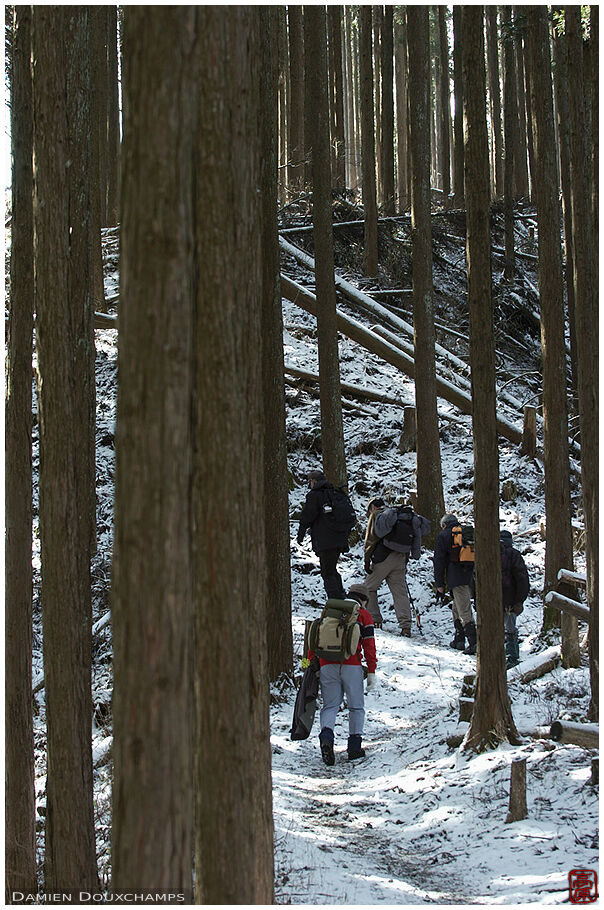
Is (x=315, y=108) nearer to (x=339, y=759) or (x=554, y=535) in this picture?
(x=554, y=535)

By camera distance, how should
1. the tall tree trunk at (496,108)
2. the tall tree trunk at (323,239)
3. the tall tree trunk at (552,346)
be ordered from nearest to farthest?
1. the tall tree trunk at (552,346)
2. the tall tree trunk at (323,239)
3. the tall tree trunk at (496,108)

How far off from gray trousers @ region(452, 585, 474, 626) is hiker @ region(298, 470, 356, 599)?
1.70m

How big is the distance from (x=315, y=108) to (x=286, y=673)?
857cm

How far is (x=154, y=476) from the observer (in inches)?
125

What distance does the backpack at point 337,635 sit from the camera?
8312 mm

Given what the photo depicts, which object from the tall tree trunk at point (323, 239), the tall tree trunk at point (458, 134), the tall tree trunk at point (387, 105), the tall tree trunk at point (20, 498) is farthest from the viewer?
the tall tree trunk at point (458, 134)

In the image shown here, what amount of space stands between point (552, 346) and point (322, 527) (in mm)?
4044

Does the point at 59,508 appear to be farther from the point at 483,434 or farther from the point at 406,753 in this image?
the point at 406,753

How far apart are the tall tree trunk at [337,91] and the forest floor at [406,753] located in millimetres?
9045

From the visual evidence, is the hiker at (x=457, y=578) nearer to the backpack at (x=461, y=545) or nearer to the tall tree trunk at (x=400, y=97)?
the backpack at (x=461, y=545)

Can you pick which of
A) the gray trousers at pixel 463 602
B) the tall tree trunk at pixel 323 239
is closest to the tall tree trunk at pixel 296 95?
the tall tree trunk at pixel 323 239

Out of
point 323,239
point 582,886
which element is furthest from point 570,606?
point 323,239

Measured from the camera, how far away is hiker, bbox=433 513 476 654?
11.3m

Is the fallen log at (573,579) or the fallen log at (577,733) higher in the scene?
the fallen log at (573,579)
